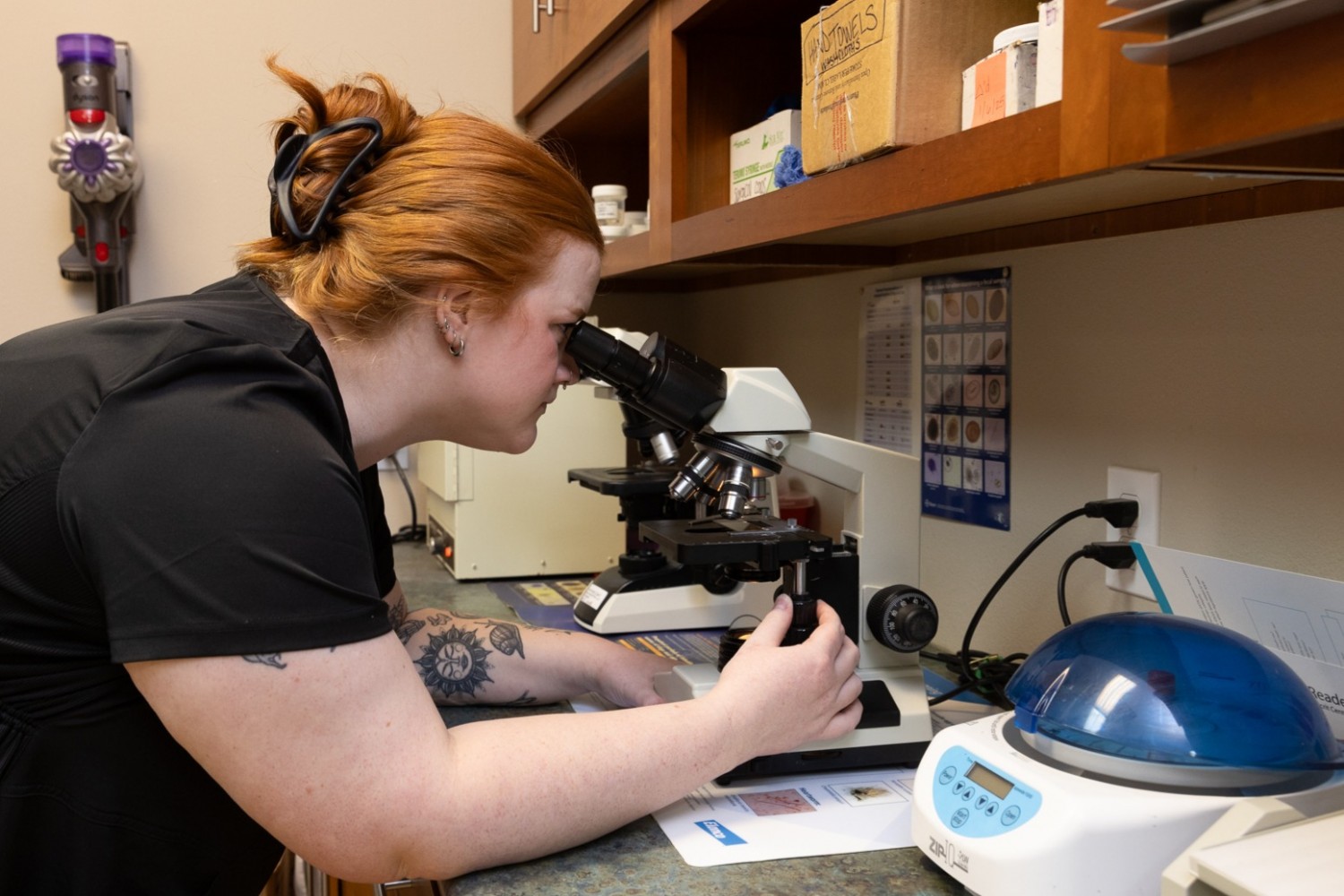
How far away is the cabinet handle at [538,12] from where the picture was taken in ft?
6.64

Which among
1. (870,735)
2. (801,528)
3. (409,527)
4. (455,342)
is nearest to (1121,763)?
(870,735)

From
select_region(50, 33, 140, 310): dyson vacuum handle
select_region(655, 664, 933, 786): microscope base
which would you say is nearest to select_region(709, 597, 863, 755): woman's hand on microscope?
select_region(655, 664, 933, 786): microscope base

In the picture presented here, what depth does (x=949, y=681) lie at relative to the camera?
1346 mm

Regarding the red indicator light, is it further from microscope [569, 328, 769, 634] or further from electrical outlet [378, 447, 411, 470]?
microscope [569, 328, 769, 634]

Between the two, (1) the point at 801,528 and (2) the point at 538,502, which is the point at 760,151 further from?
(2) the point at 538,502

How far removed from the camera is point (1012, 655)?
4.36ft

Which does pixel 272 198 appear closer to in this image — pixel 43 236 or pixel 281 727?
pixel 281 727

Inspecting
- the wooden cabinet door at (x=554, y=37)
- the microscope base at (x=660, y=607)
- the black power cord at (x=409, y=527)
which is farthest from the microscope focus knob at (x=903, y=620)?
the black power cord at (x=409, y=527)

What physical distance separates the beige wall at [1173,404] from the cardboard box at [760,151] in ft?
0.88

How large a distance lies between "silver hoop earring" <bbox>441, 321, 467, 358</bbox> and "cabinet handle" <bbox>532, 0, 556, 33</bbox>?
119cm

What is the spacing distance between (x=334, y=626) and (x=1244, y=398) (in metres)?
0.84

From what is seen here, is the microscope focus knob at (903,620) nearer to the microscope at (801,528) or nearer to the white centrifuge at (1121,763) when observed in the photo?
the microscope at (801,528)

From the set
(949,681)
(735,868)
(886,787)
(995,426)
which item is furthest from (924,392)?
(735,868)

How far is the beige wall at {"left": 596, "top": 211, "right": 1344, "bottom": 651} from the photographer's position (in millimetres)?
988
